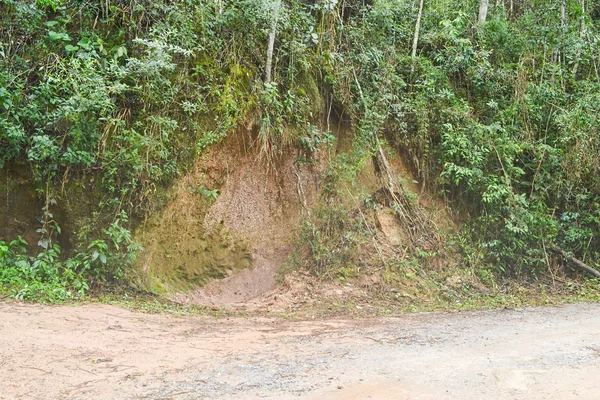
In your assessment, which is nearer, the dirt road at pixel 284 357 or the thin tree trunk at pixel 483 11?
the dirt road at pixel 284 357

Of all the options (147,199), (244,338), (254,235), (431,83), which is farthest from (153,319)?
(431,83)

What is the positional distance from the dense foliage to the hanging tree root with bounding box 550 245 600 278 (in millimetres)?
240

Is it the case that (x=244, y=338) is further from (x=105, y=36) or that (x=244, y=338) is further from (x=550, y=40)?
(x=550, y=40)

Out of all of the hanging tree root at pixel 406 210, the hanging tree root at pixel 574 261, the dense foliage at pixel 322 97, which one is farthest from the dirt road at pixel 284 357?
the hanging tree root at pixel 574 261

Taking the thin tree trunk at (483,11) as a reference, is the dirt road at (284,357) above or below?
below

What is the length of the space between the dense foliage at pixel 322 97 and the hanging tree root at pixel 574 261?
9.4 inches

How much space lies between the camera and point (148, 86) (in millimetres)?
7453

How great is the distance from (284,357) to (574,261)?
7830 mm

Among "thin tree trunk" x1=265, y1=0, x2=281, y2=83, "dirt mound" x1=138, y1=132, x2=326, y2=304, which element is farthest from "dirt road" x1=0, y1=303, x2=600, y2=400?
"thin tree trunk" x1=265, y1=0, x2=281, y2=83

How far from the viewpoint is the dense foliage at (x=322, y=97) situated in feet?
23.6

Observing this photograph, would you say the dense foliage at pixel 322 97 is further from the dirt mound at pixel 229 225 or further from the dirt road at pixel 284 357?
the dirt road at pixel 284 357

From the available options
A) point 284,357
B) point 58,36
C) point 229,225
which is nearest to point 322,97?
point 229,225

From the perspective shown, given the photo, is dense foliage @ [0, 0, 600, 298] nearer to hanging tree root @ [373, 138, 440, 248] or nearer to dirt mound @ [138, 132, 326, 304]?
dirt mound @ [138, 132, 326, 304]

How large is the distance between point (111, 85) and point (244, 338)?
397cm
